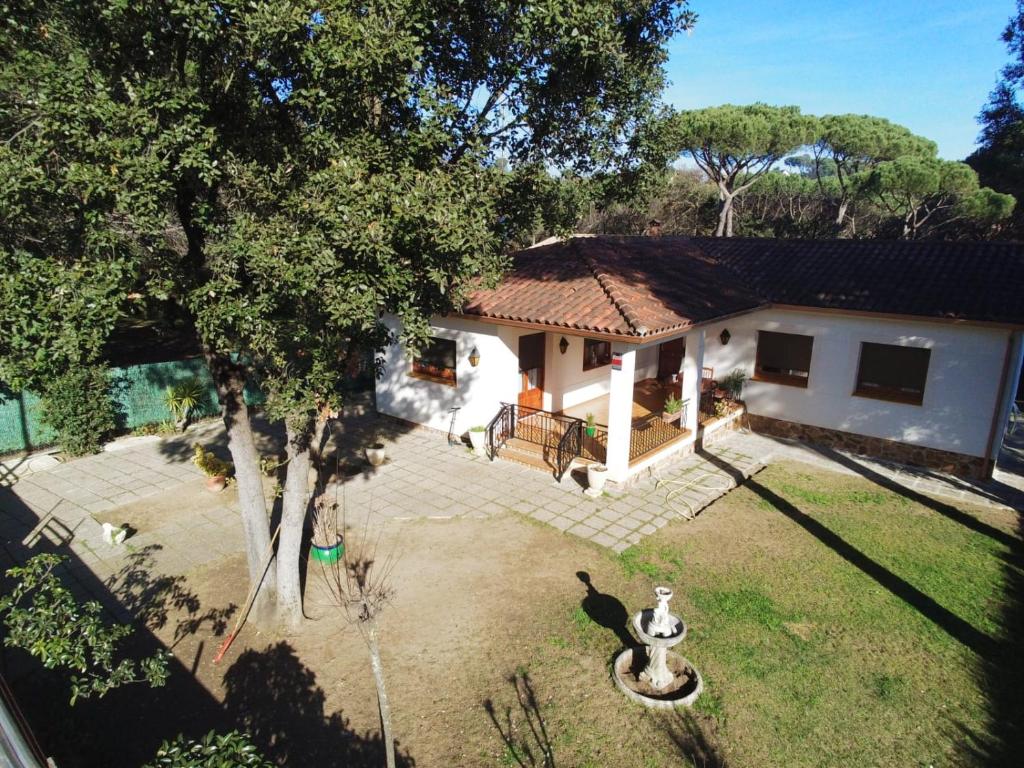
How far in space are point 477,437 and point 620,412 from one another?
11.1ft

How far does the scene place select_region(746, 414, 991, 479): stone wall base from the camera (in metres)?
12.1

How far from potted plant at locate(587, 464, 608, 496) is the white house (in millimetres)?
343

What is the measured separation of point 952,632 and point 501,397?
849 centimetres

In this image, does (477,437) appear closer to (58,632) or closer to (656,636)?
(656,636)

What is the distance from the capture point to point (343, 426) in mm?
14812

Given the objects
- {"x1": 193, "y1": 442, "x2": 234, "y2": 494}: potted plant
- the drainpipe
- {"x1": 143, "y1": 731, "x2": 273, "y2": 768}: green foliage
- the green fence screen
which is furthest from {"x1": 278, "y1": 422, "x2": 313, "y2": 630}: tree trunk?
the drainpipe

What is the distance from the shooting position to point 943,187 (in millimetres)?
29500

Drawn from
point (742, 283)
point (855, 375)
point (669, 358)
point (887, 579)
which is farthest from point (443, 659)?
point (669, 358)

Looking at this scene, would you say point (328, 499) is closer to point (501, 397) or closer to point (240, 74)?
point (501, 397)

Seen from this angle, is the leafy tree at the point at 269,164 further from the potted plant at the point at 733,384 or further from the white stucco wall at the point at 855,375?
the potted plant at the point at 733,384

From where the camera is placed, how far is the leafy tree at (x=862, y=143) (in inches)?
A: 1228

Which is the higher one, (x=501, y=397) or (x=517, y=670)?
(x=501, y=397)

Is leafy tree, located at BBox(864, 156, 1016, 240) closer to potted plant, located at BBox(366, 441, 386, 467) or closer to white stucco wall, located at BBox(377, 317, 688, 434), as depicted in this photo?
white stucco wall, located at BBox(377, 317, 688, 434)

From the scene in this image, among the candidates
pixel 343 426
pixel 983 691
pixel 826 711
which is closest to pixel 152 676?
pixel 826 711
